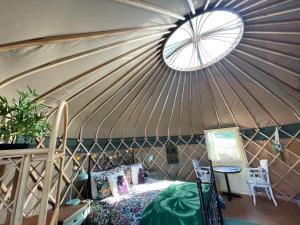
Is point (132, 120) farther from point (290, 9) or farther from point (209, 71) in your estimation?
point (290, 9)

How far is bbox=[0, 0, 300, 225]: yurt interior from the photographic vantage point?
1.36 m

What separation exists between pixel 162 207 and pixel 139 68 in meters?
2.15

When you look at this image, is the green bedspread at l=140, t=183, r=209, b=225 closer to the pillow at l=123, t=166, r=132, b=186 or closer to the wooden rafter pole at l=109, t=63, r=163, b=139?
the pillow at l=123, t=166, r=132, b=186

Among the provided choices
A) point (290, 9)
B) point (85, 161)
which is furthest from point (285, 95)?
point (85, 161)

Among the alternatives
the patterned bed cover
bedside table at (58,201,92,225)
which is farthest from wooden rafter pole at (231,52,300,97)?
bedside table at (58,201,92,225)

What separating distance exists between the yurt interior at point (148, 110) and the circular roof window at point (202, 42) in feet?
0.08

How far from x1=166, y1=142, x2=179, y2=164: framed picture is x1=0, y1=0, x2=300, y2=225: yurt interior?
3 cm

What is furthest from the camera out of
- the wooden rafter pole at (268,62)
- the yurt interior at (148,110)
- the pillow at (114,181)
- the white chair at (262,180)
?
the white chair at (262,180)

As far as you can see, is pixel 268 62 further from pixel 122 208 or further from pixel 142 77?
pixel 122 208

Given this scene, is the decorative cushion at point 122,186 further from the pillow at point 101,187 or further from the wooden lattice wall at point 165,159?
the wooden lattice wall at point 165,159

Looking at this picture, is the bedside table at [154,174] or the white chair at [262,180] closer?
the white chair at [262,180]

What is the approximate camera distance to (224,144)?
4.89 m

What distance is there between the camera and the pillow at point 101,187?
3123mm

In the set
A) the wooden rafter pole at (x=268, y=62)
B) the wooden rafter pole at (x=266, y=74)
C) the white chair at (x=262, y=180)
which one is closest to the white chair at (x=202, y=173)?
the white chair at (x=262, y=180)
